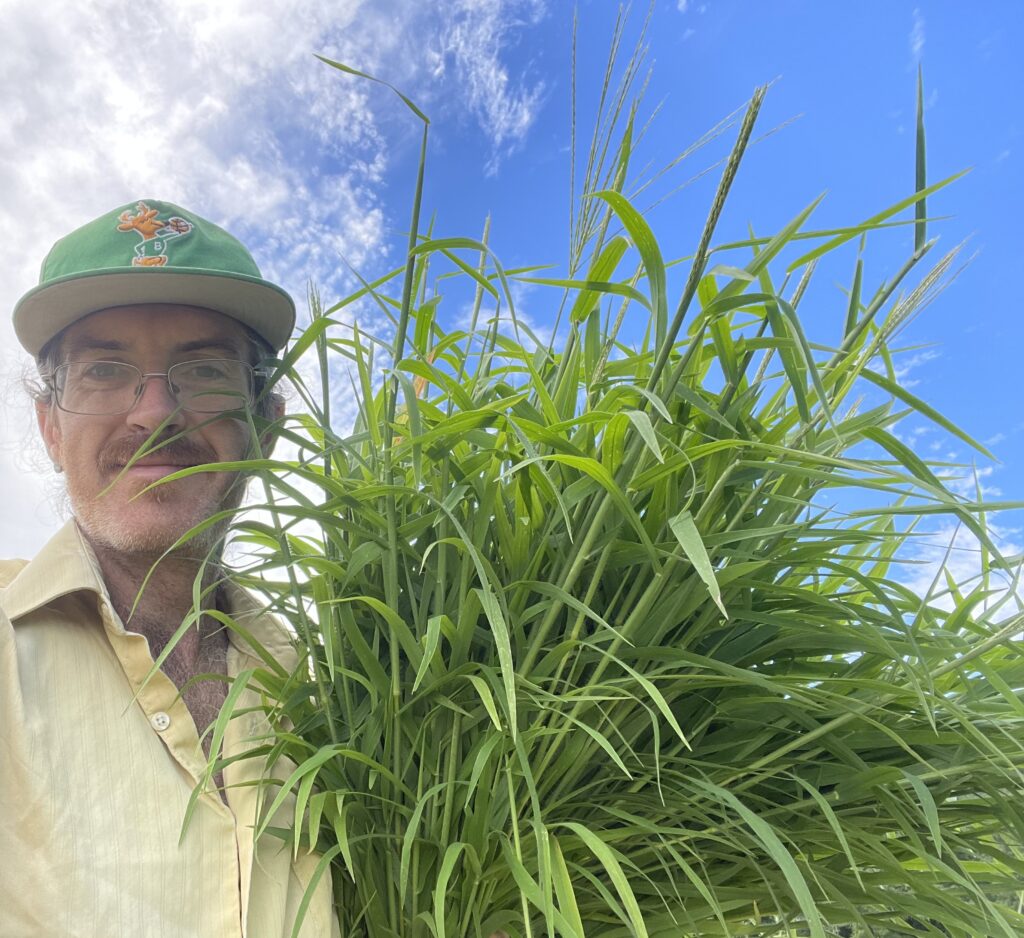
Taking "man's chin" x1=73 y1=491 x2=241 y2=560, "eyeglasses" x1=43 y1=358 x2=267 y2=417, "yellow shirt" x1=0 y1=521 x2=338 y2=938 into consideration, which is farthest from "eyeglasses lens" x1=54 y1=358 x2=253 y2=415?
"yellow shirt" x1=0 y1=521 x2=338 y2=938

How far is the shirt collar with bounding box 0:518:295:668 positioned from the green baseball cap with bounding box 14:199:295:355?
0.28m

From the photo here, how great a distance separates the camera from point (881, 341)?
56 centimetres

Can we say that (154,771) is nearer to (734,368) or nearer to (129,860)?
(129,860)

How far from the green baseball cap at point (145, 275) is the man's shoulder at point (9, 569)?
1.02 feet

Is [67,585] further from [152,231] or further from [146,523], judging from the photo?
[152,231]

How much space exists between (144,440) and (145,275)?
20 centimetres

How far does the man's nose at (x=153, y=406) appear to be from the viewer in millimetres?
969

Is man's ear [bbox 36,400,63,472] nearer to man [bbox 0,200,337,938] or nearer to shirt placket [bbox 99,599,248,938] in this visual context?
man [bbox 0,200,337,938]

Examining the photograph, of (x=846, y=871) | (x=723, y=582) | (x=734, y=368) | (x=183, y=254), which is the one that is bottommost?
(x=846, y=871)

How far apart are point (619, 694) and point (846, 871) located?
0.90 ft

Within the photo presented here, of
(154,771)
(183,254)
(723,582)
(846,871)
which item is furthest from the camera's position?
(183,254)

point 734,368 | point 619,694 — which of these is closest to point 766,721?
point 619,694

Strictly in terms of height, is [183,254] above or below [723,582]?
above

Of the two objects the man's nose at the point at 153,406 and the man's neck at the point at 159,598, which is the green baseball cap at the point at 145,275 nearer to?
the man's nose at the point at 153,406
